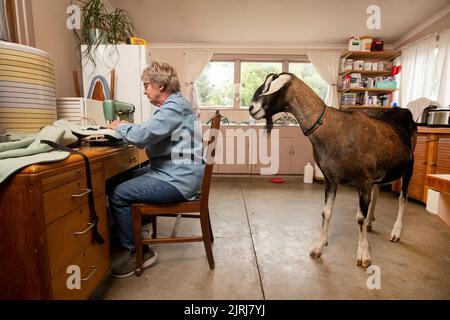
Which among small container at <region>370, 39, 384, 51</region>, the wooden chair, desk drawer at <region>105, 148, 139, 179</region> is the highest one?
small container at <region>370, 39, 384, 51</region>

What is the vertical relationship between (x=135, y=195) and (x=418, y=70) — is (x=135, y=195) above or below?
below

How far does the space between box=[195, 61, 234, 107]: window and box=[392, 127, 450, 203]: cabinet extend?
10.5ft

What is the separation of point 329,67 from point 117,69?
155 inches

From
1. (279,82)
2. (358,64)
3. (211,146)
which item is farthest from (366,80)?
(211,146)

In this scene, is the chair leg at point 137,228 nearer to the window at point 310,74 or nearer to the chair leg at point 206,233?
the chair leg at point 206,233

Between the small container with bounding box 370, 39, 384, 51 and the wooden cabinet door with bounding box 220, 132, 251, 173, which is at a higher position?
the small container with bounding box 370, 39, 384, 51

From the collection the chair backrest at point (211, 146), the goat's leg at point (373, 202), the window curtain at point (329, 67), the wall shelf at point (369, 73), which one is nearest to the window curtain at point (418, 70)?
the wall shelf at point (369, 73)

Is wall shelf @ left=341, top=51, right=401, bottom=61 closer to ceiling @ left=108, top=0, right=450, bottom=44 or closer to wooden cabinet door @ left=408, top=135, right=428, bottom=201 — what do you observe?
ceiling @ left=108, top=0, right=450, bottom=44

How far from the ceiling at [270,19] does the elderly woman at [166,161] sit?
240cm

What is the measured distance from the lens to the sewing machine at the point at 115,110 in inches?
65.3

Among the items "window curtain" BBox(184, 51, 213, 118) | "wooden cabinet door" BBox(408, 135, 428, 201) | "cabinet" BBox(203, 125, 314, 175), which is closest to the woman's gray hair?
"cabinet" BBox(203, 125, 314, 175)

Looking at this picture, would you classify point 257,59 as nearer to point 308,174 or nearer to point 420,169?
point 308,174

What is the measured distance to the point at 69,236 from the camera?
0.91 meters

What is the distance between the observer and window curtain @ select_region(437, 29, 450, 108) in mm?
3125
